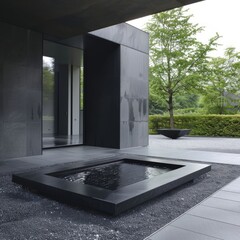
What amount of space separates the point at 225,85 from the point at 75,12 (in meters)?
16.6

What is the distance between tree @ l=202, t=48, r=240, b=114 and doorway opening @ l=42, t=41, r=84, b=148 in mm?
9309

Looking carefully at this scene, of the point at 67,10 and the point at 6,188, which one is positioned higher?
the point at 67,10

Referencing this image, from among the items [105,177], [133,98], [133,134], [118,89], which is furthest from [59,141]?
[105,177]

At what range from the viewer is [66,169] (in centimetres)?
495

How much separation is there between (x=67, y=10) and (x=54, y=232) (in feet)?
15.2

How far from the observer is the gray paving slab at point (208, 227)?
2.69 metres

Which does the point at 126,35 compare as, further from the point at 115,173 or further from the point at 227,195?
the point at 227,195

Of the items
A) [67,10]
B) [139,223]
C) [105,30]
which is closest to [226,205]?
[139,223]

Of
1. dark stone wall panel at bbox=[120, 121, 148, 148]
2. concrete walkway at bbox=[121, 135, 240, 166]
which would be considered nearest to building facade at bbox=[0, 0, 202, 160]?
dark stone wall panel at bbox=[120, 121, 148, 148]

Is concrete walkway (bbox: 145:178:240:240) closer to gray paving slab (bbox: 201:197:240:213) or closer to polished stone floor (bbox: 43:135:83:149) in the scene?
gray paving slab (bbox: 201:197:240:213)

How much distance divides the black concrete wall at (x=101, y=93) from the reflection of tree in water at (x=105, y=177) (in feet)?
13.2

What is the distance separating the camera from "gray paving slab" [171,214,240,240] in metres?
2.69

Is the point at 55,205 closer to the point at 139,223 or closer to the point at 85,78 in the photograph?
the point at 139,223

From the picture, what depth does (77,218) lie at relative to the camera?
316 cm
